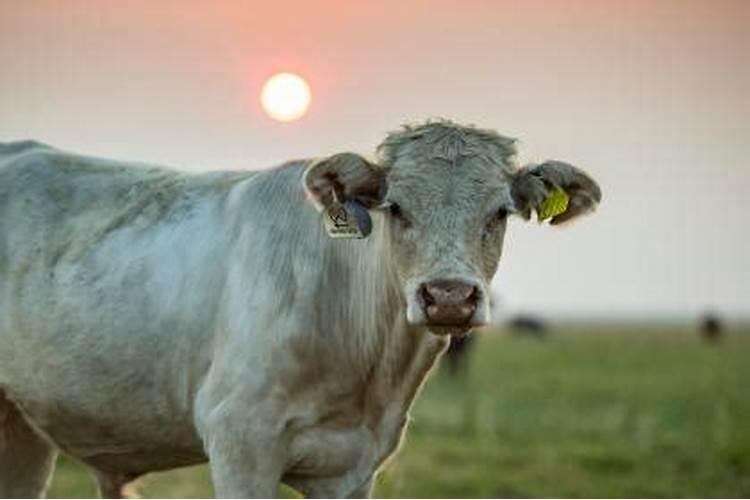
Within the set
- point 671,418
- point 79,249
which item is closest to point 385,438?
point 79,249

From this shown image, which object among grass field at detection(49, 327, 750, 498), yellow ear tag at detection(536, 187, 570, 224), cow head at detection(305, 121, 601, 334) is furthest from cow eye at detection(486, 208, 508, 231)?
grass field at detection(49, 327, 750, 498)

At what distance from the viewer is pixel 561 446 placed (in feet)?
59.0

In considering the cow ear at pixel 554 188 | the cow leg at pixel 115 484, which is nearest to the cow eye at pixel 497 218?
the cow ear at pixel 554 188

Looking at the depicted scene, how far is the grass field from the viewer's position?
1450 centimetres

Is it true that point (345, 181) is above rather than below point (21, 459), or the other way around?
above

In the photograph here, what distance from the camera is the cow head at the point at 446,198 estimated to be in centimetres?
651

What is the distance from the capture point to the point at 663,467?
16234 mm

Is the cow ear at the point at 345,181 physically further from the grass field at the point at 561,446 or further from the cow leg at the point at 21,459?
the cow leg at the point at 21,459

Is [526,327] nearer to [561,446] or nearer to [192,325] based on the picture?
[561,446]

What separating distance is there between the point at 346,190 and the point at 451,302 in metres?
0.73

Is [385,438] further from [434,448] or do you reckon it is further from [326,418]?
[434,448]

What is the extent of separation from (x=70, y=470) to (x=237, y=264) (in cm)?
856

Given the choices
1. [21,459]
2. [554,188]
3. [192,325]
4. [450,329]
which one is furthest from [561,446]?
[450,329]

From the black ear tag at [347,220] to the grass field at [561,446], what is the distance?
1224mm
